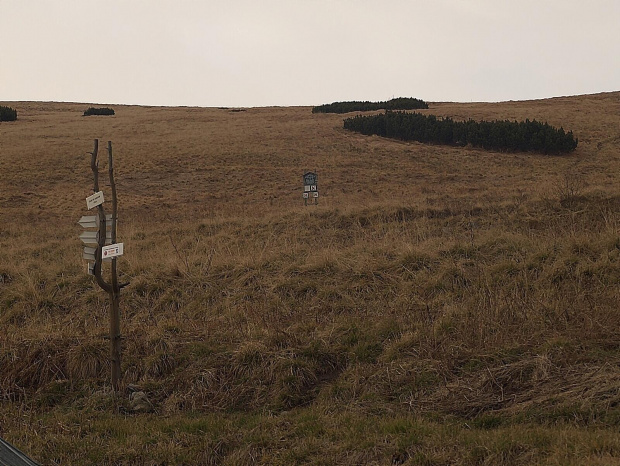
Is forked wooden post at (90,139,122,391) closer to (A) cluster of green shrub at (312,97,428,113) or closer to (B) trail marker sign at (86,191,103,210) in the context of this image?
(B) trail marker sign at (86,191,103,210)

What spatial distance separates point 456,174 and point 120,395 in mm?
21792

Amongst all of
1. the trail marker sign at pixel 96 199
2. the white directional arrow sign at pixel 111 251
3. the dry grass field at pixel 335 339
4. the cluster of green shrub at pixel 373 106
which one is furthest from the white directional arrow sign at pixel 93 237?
the cluster of green shrub at pixel 373 106

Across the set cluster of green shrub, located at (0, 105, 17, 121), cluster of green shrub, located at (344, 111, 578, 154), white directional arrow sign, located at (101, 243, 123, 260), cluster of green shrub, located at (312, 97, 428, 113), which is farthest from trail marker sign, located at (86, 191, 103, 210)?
cluster of green shrub, located at (0, 105, 17, 121)

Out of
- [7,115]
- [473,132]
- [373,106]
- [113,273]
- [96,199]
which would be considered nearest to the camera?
[96,199]

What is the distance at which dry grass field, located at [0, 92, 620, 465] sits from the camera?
4016 mm

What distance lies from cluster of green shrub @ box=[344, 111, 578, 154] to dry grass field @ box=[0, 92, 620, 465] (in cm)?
1764

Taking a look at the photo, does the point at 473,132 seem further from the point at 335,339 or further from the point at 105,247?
the point at 105,247

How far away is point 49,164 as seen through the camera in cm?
2772

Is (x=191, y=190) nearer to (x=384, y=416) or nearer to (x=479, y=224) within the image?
(x=479, y=224)

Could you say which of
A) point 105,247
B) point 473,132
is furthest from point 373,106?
point 105,247

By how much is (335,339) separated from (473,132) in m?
28.5

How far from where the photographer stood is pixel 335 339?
5895 millimetres

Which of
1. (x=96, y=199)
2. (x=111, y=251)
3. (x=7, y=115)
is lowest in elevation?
(x=111, y=251)

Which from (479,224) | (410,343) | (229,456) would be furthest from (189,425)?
(479,224)
